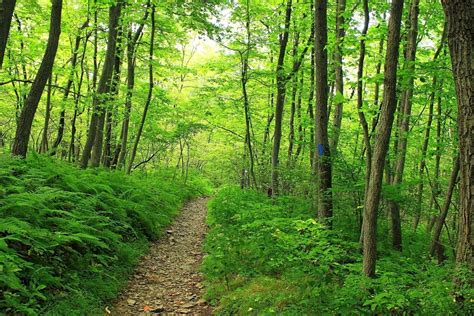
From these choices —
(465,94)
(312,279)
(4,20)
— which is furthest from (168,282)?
(4,20)

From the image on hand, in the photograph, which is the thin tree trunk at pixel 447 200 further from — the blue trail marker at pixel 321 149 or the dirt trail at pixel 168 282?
the dirt trail at pixel 168 282

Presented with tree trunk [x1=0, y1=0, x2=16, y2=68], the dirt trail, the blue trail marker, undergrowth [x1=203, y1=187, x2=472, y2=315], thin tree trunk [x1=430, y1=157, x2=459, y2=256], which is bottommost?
the dirt trail

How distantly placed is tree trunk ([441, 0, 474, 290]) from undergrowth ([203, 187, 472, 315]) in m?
0.46

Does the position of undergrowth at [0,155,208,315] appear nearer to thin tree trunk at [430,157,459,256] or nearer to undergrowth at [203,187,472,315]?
undergrowth at [203,187,472,315]

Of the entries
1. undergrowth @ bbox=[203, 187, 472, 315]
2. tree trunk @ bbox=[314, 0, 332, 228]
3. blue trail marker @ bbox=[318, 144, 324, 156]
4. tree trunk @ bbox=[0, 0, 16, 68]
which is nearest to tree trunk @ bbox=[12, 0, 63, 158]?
tree trunk @ bbox=[0, 0, 16, 68]

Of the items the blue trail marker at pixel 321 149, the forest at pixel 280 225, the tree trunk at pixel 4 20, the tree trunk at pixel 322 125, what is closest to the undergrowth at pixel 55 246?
the forest at pixel 280 225

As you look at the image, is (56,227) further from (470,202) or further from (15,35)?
(15,35)

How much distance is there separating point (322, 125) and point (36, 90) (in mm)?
6460

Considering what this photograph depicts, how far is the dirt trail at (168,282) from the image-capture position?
211 inches

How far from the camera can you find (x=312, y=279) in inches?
202

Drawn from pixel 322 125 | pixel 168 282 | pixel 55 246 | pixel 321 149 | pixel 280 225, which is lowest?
pixel 168 282

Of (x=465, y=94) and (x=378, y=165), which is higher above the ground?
(x=465, y=94)

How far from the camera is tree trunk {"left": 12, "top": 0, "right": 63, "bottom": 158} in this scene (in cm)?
805

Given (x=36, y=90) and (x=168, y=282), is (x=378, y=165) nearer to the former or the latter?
(x=168, y=282)
